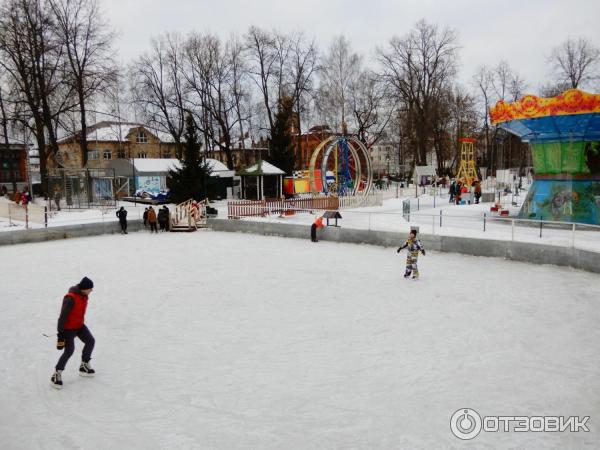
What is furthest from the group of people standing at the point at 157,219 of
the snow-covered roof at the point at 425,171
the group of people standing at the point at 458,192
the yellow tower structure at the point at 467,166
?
the yellow tower structure at the point at 467,166

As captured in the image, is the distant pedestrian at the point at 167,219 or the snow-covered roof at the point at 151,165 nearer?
the distant pedestrian at the point at 167,219

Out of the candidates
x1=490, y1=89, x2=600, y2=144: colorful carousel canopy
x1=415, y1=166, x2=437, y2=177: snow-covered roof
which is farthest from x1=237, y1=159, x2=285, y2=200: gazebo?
x1=490, y1=89, x2=600, y2=144: colorful carousel canopy

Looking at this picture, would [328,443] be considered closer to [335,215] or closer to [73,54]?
[335,215]

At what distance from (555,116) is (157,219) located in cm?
1832

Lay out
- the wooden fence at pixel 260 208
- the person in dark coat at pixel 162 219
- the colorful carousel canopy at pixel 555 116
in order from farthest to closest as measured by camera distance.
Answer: the wooden fence at pixel 260 208, the person in dark coat at pixel 162 219, the colorful carousel canopy at pixel 555 116

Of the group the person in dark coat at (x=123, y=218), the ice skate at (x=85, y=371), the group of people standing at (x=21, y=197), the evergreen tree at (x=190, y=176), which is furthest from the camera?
the evergreen tree at (x=190, y=176)

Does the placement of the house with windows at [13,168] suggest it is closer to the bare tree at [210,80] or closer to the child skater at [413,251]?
the bare tree at [210,80]

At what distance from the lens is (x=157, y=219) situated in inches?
950

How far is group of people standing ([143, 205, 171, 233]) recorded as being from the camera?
23.4m

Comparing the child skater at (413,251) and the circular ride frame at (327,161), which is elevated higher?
the circular ride frame at (327,161)

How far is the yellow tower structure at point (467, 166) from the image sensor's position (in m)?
40.0

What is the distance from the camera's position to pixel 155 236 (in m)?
22.3

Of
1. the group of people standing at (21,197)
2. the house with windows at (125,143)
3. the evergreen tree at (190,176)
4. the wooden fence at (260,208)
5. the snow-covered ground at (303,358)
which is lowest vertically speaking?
the snow-covered ground at (303,358)

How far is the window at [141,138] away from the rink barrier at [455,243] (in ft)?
169
